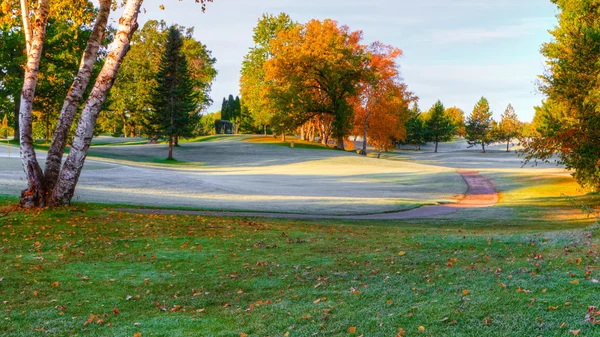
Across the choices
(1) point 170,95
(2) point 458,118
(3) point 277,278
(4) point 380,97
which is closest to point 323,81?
(4) point 380,97

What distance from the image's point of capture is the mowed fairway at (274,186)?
2058cm

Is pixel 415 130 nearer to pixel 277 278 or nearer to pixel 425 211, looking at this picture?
pixel 425 211

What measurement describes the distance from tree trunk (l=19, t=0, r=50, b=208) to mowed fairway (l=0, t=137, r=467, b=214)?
4372 mm

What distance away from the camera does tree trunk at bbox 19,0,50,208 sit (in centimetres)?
1380

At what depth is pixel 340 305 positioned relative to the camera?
627 centimetres

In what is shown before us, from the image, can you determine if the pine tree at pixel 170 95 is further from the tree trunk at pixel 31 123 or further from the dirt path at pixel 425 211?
the tree trunk at pixel 31 123

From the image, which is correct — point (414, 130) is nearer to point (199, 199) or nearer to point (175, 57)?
point (175, 57)

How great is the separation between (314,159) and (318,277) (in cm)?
4186

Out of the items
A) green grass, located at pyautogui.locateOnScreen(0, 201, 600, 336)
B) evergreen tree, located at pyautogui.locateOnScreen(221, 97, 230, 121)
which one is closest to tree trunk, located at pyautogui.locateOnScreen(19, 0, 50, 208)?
green grass, located at pyautogui.locateOnScreen(0, 201, 600, 336)

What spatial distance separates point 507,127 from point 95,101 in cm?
8959

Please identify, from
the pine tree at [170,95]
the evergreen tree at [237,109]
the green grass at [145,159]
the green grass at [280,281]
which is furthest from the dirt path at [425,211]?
the evergreen tree at [237,109]

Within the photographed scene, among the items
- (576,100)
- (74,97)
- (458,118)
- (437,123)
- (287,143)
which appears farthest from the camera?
(458,118)

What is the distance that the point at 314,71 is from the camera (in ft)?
192

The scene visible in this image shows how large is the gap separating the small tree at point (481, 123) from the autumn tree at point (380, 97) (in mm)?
26299
